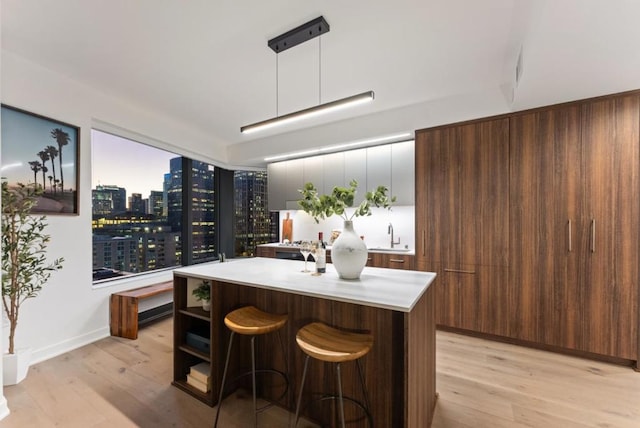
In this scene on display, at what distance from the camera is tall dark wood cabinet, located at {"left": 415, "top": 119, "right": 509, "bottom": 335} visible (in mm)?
2906

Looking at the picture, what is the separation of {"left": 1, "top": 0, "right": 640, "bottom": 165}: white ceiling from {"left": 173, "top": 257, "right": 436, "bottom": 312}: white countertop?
1.80 meters

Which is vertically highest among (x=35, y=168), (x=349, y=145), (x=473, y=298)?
(x=349, y=145)

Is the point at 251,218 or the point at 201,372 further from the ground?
the point at 251,218

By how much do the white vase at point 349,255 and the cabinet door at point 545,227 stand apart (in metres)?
2.10

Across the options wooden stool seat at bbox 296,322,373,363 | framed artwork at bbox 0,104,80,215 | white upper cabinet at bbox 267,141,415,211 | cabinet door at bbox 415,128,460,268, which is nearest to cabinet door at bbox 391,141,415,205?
white upper cabinet at bbox 267,141,415,211

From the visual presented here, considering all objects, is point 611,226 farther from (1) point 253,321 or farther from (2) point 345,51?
(1) point 253,321

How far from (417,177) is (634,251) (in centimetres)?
203

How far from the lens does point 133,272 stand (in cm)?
359

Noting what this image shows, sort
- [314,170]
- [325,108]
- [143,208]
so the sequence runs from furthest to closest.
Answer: [314,170] < [143,208] < [325,108]

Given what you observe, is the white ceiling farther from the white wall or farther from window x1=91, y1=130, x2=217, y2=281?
window x1=91, y1=130, x2=217, y2=281

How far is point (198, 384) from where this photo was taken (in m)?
2.02

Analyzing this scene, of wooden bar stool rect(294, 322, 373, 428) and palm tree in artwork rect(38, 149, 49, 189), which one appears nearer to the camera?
wooden bar stool rect(294, 322, 373, 428)

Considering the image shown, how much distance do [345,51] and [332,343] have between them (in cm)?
228

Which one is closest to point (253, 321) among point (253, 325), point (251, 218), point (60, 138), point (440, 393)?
point (253, 325)
